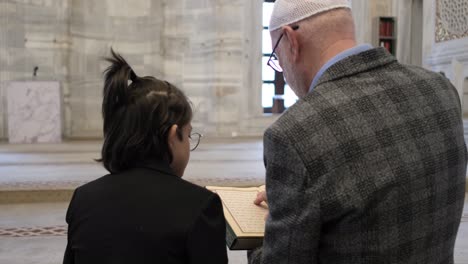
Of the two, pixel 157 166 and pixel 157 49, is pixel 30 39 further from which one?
pixel 157 166

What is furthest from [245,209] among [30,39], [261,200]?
[30,39]

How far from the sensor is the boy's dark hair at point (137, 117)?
1314mm

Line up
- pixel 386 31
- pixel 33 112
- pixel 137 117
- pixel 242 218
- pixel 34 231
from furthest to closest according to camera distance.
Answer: pixel 386 31, pixel 33 112, pixel 34 231, pixel 242 218, pixel 137 117

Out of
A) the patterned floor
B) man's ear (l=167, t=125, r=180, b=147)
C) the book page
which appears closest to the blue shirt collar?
man's ear (l=167, t=125, r=180, b=147)

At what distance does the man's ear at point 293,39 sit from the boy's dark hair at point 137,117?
0.32 m

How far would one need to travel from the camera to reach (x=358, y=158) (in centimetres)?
105

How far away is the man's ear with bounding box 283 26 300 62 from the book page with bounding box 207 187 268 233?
507 mm

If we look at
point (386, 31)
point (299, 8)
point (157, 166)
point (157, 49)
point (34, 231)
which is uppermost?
point (386, 31)

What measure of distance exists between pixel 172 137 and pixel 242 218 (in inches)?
13.9

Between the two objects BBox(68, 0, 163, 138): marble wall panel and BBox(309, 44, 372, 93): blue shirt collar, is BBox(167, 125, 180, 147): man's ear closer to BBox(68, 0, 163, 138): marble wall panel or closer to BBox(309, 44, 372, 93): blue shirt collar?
BBox(309, 44, 372, 93): blue shirt collar

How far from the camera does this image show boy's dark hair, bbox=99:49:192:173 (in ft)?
4.31

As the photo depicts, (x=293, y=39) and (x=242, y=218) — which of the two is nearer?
(x=293, y=39)

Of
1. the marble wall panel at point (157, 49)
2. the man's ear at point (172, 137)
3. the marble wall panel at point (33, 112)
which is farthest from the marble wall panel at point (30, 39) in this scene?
the man's ear at point (172, 137)

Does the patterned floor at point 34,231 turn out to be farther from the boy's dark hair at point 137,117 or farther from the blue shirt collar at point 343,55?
the blue shirt collar at point 343,55
